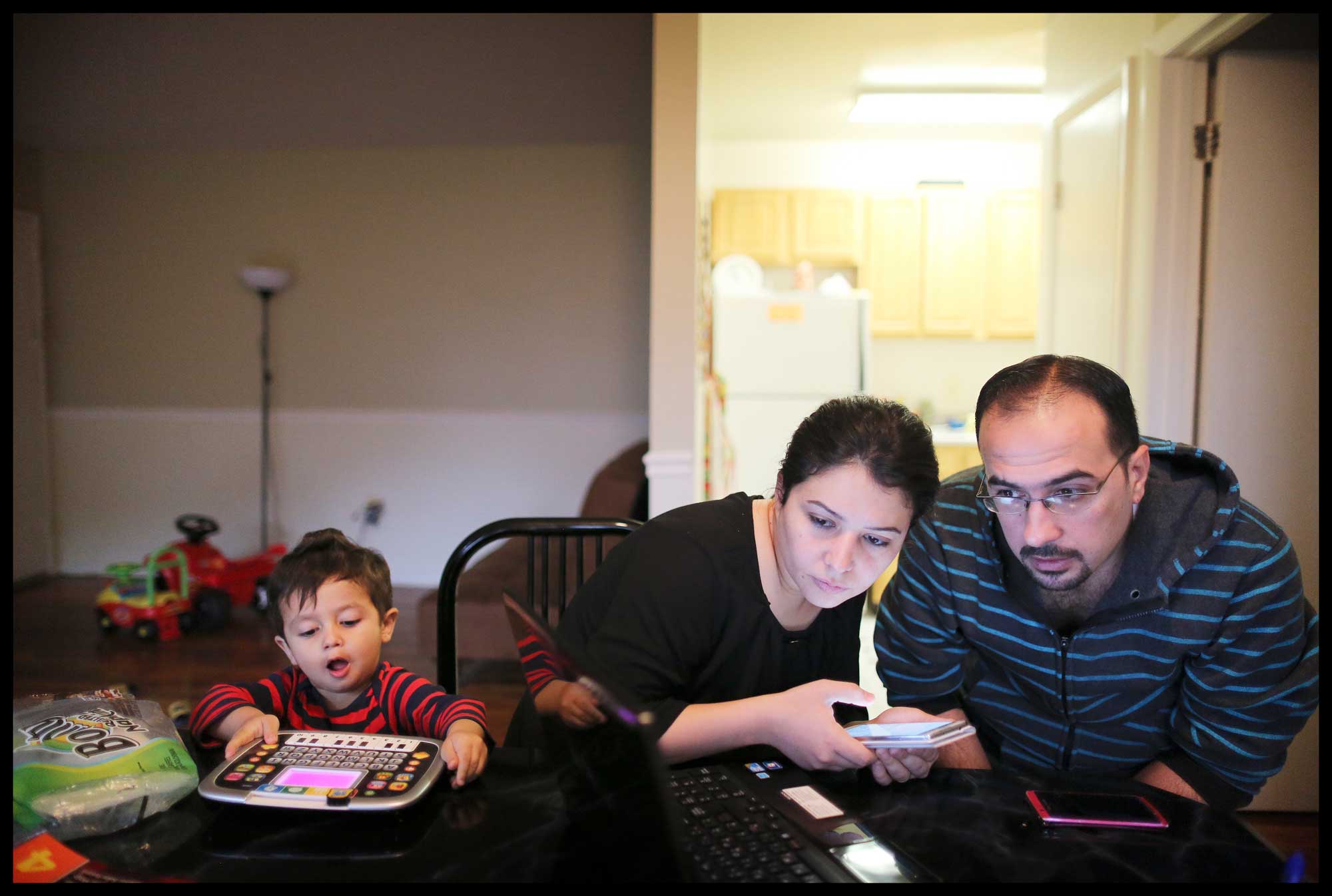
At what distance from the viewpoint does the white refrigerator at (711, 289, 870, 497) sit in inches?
183

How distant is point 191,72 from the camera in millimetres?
4391

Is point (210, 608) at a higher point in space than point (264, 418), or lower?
lower

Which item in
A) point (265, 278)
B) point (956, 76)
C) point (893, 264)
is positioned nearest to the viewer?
point (956, 76)

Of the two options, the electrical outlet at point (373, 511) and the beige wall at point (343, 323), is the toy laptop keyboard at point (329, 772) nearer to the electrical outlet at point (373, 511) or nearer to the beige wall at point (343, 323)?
the beige wall at point (343, 323)

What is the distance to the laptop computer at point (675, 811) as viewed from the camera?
1.92 ft

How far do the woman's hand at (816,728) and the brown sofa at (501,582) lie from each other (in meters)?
1.91

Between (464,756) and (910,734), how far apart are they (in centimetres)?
47

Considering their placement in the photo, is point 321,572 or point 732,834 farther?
point 321,572

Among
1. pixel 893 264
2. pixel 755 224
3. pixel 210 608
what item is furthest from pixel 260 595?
pixel 893 264

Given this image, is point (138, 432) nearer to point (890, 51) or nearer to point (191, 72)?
point (191, 72)

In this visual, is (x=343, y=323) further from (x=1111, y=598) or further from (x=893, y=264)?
(x=1111, y=598)

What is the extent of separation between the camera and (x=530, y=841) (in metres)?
0.79

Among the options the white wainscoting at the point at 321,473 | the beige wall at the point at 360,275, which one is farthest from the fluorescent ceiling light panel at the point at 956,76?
the white wainscoting at the point at 321,473

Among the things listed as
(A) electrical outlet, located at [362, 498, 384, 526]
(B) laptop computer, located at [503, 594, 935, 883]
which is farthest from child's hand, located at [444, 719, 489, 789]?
(A) electrical outlet, located at [362, 498, 384, 526]
